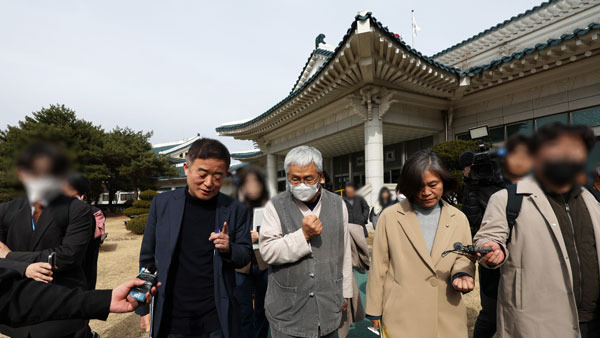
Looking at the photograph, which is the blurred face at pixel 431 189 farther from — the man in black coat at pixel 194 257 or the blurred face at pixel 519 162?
the man in black coat at pixel 194 257

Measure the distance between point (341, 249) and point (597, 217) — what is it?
4.75ft

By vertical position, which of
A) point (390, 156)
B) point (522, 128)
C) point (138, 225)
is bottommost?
point (138, 225)

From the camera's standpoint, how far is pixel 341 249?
1745mm

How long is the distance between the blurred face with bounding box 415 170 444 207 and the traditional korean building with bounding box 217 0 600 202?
2625mm

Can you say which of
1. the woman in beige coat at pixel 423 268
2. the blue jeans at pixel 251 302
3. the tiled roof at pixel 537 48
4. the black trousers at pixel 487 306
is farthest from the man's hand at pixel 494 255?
the tiled roof at pixel 537 48

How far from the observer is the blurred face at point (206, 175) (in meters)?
1.45

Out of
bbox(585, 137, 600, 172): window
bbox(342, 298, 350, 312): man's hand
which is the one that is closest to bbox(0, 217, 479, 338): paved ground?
bbox(342, 298, 350, 312): man's hand

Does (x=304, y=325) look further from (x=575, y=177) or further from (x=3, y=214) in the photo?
(x=3, y=214)

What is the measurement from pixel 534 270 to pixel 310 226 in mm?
1256

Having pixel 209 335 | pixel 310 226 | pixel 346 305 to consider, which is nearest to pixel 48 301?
pixel 209 335

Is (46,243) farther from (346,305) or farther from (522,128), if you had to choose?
(522,128)

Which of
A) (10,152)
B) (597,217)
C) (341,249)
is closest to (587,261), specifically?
(597,217)

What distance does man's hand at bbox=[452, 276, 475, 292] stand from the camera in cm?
140

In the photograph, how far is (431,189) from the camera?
155 centimetres
